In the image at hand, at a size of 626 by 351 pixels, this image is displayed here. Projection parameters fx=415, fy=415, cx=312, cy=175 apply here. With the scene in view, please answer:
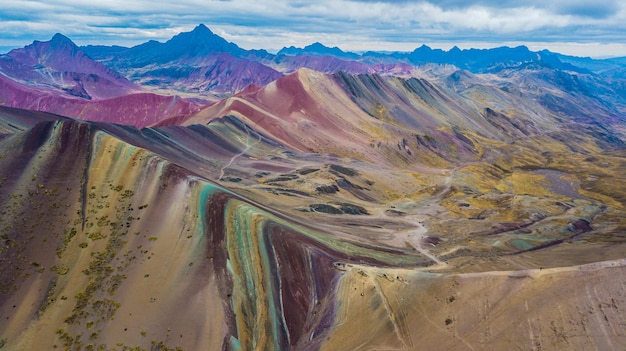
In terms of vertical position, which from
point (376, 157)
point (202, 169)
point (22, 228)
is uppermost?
point (22, 228)

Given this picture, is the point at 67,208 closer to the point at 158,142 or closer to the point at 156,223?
the point at 156,223

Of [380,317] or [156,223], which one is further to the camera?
[156,223]

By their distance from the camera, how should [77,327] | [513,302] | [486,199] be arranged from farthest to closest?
[486,199], [513,302], [77,327]

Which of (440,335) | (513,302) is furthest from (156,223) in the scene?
(513,302)

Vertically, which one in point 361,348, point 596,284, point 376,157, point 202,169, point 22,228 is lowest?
Answer: point 376,157

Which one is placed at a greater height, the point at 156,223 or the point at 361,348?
the point at 156,223

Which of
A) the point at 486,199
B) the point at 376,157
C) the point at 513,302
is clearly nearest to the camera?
the point at 513,302

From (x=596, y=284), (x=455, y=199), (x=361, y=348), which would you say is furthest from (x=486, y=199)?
(x=361, y=348)

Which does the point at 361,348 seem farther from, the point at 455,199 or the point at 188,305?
the point at 455,199

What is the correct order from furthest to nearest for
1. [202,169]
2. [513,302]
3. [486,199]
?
1. [486,199]
2. [202,169]
3. [513,302]

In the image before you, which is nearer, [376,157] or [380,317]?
[380,317]
